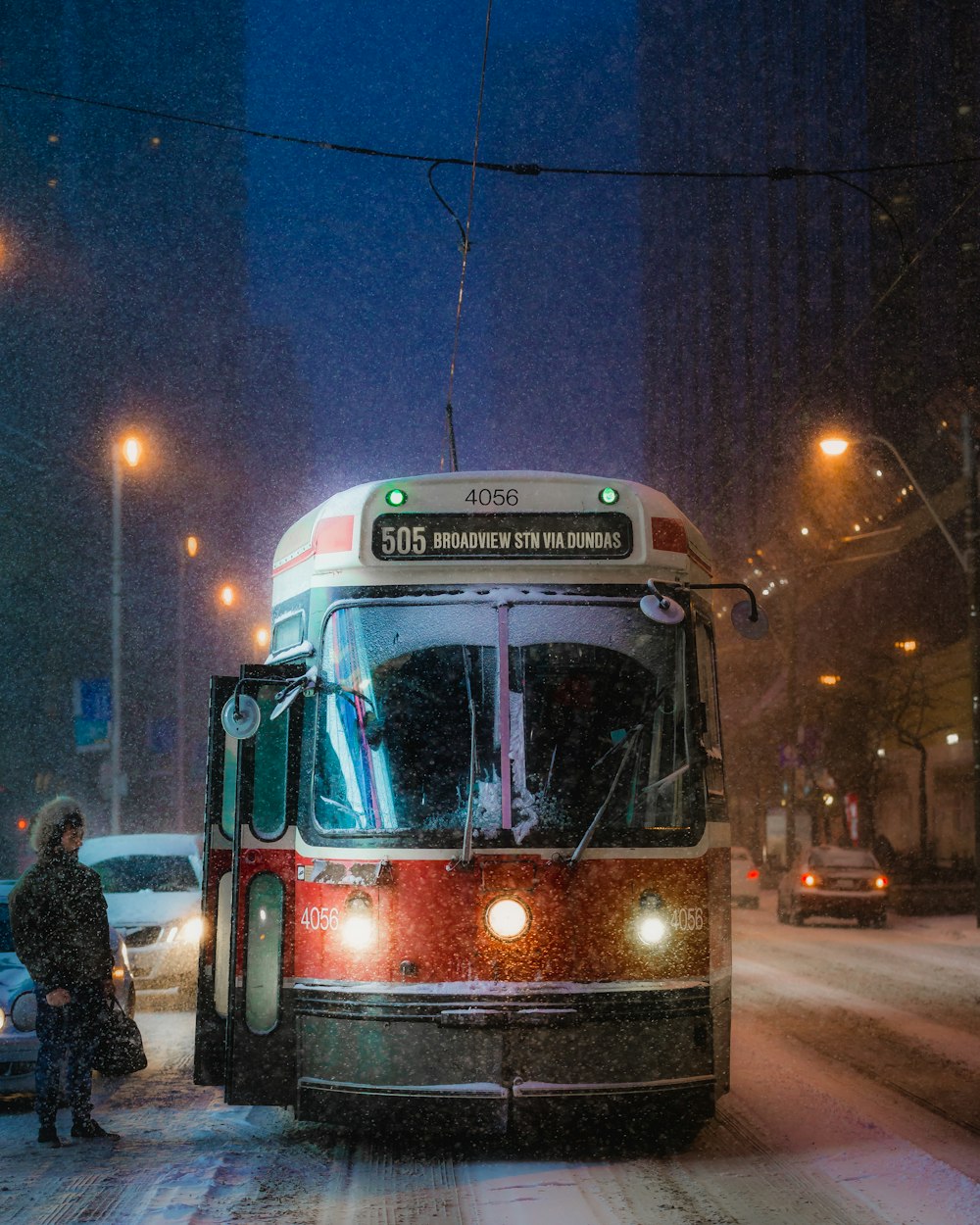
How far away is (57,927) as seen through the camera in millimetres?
7973

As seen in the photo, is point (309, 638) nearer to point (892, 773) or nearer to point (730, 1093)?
point (730, 1093)

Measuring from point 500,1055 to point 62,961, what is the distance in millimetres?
2517

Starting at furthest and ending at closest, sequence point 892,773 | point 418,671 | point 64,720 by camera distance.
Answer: point 892,773 → point 64,720 → point 418,671

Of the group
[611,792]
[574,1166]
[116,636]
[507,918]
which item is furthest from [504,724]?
[116,636]

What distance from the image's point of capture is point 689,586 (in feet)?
25.8

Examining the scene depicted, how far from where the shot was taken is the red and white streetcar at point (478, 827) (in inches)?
275

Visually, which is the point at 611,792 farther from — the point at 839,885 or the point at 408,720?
the point at 839,885

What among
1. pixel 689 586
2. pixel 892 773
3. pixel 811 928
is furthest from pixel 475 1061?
pixel 892 773

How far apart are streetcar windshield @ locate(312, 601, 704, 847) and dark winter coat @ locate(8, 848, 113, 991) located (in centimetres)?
158

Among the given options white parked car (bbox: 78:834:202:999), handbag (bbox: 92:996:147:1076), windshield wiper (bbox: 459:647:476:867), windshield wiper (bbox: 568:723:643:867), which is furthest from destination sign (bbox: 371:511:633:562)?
white parked car (bbox: 78:834:202:999)

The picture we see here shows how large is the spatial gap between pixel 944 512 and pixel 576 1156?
37.3 m

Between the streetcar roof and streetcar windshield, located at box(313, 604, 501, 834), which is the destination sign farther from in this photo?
streetcar windshield, located at box(313, 604, 501, 834)

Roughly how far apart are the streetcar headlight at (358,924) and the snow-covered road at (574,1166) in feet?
3.54

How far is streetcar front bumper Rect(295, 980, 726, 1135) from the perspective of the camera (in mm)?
6930
